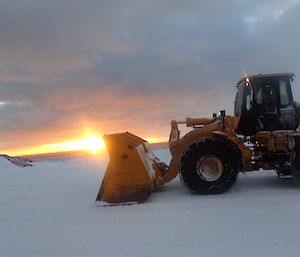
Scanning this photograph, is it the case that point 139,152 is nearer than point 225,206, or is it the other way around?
point 225,206

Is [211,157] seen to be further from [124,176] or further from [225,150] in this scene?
[124,176]

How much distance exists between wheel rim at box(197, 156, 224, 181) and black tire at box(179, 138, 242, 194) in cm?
2

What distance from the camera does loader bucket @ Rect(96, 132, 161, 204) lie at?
668cm

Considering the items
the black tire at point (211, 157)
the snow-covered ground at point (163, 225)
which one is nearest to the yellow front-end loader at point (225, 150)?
the black tire at point (211, 157)

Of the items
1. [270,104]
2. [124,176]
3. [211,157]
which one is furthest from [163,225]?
[270,104]

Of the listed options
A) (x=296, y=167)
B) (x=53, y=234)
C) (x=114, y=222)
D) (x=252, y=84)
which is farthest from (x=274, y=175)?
(x=53, y=234)

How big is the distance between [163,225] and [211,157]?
7.65ft

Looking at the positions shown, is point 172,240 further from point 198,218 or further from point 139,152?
point 139,152

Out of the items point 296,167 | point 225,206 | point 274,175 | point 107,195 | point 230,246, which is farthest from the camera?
point 274,175

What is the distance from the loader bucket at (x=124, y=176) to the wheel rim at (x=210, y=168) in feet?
3.25

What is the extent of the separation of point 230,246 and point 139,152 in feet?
10.4

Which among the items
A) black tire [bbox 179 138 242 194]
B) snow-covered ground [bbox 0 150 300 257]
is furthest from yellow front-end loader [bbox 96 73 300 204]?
snow-covered ground [bbox 0 150 300 257]

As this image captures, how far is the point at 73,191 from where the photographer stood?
8.59 metres

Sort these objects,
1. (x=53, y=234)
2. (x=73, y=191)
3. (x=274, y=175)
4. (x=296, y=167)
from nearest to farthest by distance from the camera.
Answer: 1. (x=53, y=234)
2. (x=296, y=167)
3. (x=73, y=191)
4. (x=274, y=175)
